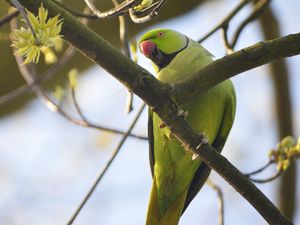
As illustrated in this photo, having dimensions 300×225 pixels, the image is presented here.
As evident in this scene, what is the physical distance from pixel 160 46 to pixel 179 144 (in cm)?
44

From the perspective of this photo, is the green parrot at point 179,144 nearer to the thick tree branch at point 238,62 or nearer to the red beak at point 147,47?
the red beak at point 147,47

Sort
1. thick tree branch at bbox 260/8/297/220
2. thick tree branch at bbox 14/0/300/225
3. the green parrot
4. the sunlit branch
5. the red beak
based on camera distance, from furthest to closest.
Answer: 1. thick tree branch at bbox 260/8/297/220
2. the red beak
3. the sunlit branch
4. the green parrot
5. thick tree branch at bbox 14/0/300/225

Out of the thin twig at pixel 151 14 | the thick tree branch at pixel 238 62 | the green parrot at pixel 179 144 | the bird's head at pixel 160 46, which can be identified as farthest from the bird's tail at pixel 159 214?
the thin twig at pixel 151 14

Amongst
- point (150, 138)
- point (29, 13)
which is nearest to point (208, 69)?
point (29, 13)

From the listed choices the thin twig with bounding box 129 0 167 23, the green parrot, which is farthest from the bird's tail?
the thin twig with bounding box 129 0 167 23

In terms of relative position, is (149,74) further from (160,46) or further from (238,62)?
(160,46)

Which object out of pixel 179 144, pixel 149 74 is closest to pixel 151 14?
pixel 149 74

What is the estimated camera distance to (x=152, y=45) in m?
2.33

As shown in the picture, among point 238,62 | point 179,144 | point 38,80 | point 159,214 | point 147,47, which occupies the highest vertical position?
point 147,47

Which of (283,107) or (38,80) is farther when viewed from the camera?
(283,107)

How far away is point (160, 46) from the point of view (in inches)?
92.4

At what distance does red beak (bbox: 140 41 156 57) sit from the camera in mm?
2320

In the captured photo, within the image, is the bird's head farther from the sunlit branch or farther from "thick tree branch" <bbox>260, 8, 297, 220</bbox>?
"thick tree branch" <bbox>260, 8, 297, 220</bbox>

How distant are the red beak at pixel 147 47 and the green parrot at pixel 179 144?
0.10 m
